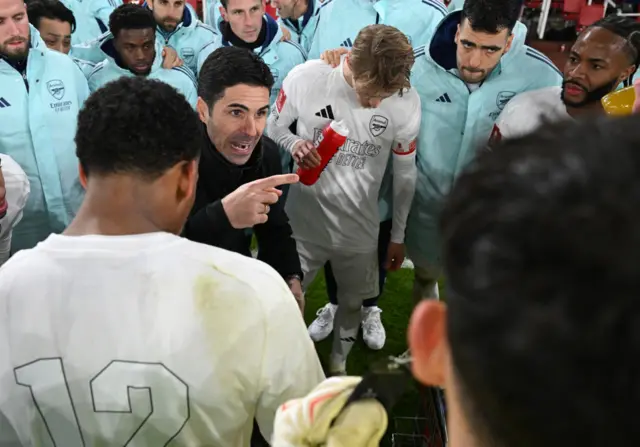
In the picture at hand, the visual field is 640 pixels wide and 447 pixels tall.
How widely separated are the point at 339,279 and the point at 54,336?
171 cm

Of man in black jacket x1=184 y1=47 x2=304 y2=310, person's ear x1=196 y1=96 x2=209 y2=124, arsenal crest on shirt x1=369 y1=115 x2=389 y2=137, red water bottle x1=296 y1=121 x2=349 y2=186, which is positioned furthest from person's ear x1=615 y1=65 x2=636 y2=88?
person's ear x1=196 y1=96 x2=209 y2=124

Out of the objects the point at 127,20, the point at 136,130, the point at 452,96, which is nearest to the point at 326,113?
the point at 452,96

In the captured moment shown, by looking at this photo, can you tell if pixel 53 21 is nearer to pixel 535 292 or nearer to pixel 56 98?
pixel 56 98

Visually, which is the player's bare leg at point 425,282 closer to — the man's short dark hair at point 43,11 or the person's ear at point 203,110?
the person's ear at point 203,110

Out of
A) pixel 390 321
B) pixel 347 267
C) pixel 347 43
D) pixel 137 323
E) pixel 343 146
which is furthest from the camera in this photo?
pixel 347 43

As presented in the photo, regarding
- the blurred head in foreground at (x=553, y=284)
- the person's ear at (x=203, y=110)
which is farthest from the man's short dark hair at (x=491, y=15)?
the blurred head in foreground at (x=553, y=284)

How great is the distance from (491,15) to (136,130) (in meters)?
1.69

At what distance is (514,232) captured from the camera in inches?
14.9

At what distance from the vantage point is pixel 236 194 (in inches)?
57.4

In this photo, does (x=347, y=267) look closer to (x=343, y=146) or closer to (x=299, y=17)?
(x=343, y=146)

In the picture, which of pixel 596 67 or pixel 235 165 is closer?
pixel 235 165

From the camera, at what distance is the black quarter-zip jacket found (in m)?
1.51

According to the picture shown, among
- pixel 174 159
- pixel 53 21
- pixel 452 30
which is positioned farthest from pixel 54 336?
pixel 53 21

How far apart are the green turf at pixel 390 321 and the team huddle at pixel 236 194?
9 centimetres
